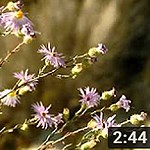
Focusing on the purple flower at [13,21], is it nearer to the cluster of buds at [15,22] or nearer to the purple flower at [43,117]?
the cluster of buds at [15,22]

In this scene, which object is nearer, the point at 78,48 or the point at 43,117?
the point at 43,117

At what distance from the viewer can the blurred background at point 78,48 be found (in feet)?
6.94

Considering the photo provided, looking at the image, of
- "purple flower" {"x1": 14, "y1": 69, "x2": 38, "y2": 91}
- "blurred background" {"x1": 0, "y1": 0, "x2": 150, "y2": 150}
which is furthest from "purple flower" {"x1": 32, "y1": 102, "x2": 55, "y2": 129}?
"blurred background" {"x1": 0, "y1": 0, "x2": 150, "y2": 150}

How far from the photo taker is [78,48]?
2.16m

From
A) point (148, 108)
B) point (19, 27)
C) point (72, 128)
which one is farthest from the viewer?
point (148, 108)

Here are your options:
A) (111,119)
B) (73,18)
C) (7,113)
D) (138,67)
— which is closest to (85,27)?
(73,18)

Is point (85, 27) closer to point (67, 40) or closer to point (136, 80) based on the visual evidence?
point (67, 40)

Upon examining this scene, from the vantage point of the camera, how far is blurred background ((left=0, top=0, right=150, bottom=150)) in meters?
2.12

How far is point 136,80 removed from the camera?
2250mm

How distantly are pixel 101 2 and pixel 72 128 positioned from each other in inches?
18.2
